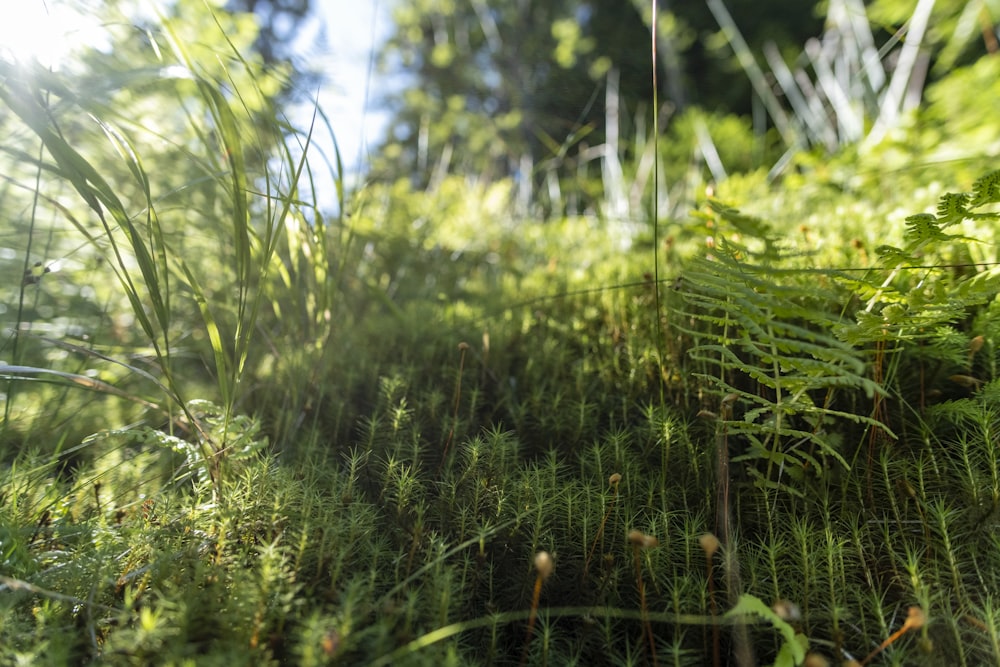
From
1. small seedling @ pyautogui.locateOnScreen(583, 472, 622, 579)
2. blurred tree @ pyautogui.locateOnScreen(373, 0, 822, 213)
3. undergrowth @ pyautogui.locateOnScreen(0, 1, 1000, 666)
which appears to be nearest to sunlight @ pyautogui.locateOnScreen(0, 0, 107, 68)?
undergrowth @ pyautogui.locateOnScreen(0, 1, 1000, 666)

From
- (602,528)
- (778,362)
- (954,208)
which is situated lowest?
(602,528)

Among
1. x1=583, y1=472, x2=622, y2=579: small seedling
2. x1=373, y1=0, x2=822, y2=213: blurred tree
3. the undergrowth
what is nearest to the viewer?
the undergrowth

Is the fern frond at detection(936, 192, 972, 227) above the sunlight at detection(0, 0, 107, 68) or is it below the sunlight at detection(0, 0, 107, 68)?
below

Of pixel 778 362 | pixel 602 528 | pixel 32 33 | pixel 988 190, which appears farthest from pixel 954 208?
pixel 32 33

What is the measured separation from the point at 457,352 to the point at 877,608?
1.17 meters

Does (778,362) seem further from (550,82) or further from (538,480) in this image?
(550,82)

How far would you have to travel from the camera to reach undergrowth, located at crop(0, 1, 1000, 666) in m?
0.88

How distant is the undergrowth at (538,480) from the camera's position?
0.88 metres

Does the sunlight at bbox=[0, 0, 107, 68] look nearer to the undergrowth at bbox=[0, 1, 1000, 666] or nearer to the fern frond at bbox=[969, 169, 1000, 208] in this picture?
the undergrowth at bbox=[0, 1, 1000, 666]

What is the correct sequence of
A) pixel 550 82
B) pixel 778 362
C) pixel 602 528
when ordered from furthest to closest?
pixel 550 82, pixel 778 362, pixel 602 528

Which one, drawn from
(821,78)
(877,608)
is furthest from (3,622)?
(821,78)

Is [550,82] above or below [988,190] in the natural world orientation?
above

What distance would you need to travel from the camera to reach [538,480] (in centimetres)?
116

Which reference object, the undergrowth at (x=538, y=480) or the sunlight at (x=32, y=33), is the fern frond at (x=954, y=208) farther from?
the sunlight at (x=32, y=33)
